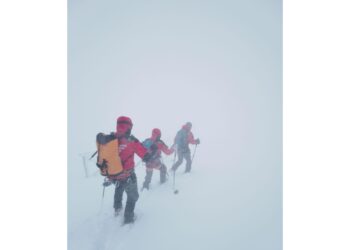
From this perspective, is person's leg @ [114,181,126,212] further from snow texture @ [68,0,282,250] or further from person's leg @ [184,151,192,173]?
person's leg @ [184,151,192,173]

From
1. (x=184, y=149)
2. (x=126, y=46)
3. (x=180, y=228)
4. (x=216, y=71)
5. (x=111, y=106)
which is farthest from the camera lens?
(x=126, y=46)

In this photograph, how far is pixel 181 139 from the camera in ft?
20.8

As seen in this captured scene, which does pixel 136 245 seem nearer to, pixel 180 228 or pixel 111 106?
pixel 180 228

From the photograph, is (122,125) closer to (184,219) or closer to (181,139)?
(184,219)

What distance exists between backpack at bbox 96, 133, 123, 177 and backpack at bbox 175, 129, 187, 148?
9.34ft

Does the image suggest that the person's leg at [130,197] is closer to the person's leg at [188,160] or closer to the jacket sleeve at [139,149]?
the jacket sleeve at [139,149]

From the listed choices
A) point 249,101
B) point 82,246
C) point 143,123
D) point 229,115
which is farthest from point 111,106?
point 82,246

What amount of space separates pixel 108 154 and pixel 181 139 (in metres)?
3.07

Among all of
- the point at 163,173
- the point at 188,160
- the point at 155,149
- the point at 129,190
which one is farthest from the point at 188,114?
the point at 129,190

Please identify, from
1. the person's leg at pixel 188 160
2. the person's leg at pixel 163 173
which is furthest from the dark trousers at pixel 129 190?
the person's leg at pixel 188 160

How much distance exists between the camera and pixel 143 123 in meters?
19.1

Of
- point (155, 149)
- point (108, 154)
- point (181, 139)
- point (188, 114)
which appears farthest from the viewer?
point (188, 114)

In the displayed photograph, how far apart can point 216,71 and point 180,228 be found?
26.0 meters

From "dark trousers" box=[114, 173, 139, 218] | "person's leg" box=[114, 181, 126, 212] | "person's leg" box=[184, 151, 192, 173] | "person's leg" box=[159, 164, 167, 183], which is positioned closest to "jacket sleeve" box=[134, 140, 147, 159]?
"dark trousers" box=[114, 173, 139, 218]
